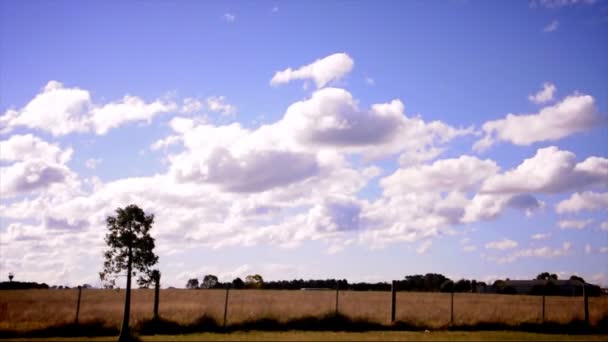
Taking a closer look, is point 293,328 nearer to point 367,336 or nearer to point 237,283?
point 367,336

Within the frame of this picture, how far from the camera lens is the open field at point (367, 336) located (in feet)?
66.3

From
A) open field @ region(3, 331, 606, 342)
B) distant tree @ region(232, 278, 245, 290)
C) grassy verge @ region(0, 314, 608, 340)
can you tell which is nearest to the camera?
open field @ region(3, 331, 606, 342)

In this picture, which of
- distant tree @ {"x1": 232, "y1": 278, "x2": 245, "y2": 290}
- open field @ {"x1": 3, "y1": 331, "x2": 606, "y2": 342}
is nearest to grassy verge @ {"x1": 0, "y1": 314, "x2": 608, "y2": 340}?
open field @ {"x1": 3, "y1": 331, "x2": 606, "y2": 342}

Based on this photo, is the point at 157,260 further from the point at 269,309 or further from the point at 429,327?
the point at 429,327

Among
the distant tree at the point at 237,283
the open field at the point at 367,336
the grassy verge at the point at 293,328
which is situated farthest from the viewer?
the distant tree at the point at 237,283

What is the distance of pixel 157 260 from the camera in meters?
20.8

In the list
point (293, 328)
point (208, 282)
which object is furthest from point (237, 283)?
point (293, 328)

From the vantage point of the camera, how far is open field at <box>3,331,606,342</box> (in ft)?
66.3

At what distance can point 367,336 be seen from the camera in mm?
21422

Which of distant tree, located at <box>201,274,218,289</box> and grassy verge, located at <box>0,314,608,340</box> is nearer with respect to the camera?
grassy verge, located at <box>0,314,608,340</box>

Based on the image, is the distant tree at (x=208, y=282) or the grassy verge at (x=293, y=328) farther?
the distant tree at (x=208, y=282)

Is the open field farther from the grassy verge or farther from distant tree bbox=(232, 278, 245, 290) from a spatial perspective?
distant tree bbox=(232, 278, 245, 290)

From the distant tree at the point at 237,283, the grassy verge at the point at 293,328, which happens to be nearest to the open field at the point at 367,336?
the grassy verge at the point at 293,328

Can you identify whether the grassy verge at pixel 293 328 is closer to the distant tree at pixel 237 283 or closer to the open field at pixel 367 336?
the open field at pixel 367 336
